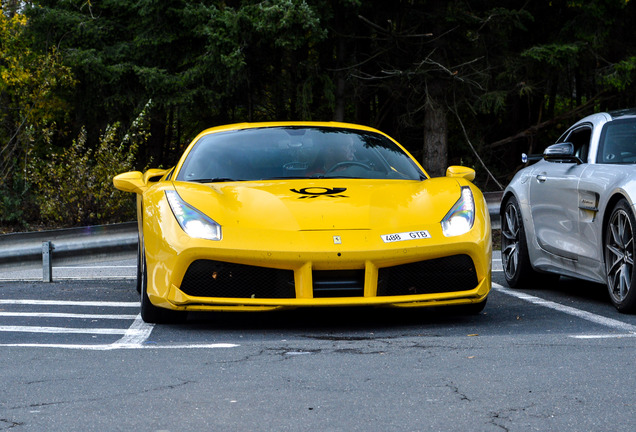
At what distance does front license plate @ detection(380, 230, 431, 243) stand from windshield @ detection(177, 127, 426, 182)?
3.56ft

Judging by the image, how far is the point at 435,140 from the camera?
18.8 metres

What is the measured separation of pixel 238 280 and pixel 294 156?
154 centimetres

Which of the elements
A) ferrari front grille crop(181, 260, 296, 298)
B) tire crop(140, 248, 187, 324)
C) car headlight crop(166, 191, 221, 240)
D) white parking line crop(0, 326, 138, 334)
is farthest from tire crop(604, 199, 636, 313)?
white parking line crop(0, 326, 138, 334)

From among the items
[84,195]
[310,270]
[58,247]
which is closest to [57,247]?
[58,247]

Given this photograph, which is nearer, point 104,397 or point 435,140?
point 104,397

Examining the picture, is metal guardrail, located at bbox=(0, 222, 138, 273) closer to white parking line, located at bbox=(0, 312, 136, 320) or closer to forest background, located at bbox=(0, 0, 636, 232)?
white parking line, located at bbox=(0, 312, 136, 320)

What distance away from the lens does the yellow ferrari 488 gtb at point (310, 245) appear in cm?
575

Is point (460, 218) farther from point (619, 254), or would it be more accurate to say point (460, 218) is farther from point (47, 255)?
point (47, 255)

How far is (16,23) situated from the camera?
65.3 feet

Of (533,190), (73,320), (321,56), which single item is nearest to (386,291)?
(73,320)

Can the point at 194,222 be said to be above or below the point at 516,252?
above

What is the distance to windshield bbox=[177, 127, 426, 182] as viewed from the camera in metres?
6.89

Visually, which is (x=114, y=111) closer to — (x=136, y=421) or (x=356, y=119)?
(x=356, y=119)

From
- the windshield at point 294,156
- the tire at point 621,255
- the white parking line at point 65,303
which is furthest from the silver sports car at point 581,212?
the white parking line at point 65,303
